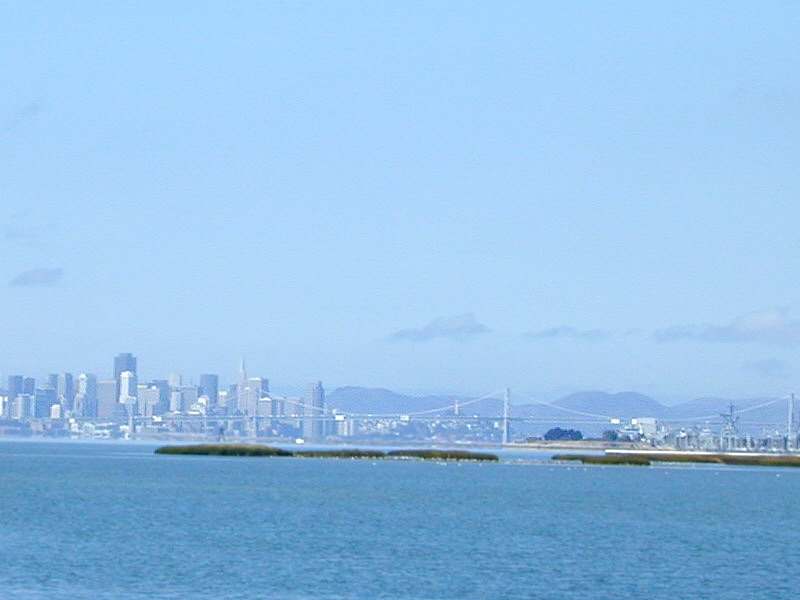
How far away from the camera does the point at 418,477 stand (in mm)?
87750

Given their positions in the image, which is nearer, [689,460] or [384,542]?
[384,542]

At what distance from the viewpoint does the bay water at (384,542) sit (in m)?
31.6

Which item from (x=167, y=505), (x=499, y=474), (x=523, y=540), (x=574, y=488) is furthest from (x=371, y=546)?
(x=499, y=474)

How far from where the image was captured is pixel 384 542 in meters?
40.8

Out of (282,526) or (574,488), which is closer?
(282,526)

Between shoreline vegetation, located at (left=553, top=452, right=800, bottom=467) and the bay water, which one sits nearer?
the bay water

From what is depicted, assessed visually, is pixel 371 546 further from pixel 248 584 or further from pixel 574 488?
pixel 574 488

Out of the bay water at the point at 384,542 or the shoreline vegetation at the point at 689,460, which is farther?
the shoreline vegetation at the point at 689,460

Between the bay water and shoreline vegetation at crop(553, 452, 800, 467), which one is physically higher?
shoreline vegetation at crop(553, 452, 800, 467)

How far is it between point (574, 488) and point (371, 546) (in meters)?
37.3

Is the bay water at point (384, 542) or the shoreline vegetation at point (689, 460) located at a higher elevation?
the shoreline vegetation at point (689, 460)

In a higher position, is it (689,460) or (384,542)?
(689,460)

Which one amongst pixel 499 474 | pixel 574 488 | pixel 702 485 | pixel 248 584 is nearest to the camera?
pixel 248 584

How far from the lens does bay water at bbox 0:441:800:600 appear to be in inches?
1244
